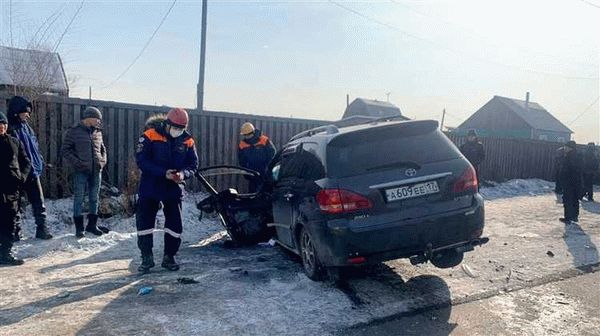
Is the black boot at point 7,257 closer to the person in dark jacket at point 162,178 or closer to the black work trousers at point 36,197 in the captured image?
the black work trousers at point 36,197

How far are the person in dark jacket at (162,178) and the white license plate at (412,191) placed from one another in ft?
7.84

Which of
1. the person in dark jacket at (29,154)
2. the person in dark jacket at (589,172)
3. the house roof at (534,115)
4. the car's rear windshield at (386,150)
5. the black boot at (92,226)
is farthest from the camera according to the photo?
the house roof at (534,115)

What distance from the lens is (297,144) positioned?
552 centimetres

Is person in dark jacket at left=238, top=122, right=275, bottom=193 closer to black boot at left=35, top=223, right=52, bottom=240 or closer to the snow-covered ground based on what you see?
Answer: the snow-covered ground

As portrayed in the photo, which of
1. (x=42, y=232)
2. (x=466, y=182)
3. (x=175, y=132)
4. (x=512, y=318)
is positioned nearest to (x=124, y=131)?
(x=42, y=232)

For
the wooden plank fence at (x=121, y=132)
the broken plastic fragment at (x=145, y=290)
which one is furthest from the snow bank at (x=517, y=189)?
the broken plastic fragment at (x=145, y=290)

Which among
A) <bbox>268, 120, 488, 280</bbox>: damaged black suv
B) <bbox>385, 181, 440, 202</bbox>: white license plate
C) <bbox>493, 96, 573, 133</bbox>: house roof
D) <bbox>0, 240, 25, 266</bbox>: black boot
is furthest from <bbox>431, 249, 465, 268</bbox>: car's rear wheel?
<bbox>493, 96, 573, 133</bbox>: house roof

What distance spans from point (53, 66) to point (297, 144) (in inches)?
229

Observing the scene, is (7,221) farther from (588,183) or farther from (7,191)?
(588,183)

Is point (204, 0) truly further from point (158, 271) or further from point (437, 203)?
point (437, 203)

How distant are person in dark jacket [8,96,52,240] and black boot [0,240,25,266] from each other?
1.49 ft

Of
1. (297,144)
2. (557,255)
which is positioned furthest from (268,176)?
(557,255)

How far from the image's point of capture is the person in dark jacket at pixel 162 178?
17.8 feet

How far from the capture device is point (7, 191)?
5668mm
